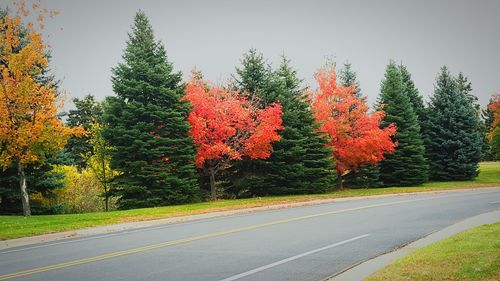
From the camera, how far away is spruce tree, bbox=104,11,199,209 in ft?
82.6

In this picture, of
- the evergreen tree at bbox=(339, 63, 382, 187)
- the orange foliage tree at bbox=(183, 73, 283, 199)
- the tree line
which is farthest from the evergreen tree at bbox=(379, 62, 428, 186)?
the orange foliage tree at bbox=(183, 73, 283, 199)

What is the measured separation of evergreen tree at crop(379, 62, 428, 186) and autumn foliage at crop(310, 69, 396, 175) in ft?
19.9

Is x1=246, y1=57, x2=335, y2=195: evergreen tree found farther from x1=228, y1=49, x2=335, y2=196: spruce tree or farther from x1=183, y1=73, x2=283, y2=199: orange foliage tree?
x1=183, y1=73, x2=283, y2=199: orange foliage tree

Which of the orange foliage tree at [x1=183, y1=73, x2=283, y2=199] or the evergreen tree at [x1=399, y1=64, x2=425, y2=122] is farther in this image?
the evergreen tree at [x1=399, y1=64, x2=425, y2=122]

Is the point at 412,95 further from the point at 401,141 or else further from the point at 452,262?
the point at 452,262

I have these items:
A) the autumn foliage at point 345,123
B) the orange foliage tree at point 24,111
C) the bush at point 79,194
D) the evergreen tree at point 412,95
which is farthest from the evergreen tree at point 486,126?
the orange foliage tree at point 24,111

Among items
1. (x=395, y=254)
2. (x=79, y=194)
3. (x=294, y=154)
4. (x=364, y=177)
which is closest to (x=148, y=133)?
(x=79, y=194)

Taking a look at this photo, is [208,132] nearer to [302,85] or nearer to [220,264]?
[302,85]

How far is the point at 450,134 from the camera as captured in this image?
43.9m

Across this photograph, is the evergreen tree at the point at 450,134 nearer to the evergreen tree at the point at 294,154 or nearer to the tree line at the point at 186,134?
the tree line at the point at 186,134

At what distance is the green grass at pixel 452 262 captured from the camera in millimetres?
6066

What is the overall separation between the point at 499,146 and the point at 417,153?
1594 cm

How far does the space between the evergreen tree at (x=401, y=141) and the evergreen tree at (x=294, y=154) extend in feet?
33.9

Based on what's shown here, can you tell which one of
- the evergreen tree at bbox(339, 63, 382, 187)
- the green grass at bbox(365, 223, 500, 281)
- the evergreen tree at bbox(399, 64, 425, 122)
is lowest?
the green grass at bbox(365, 223, 500, 281)
